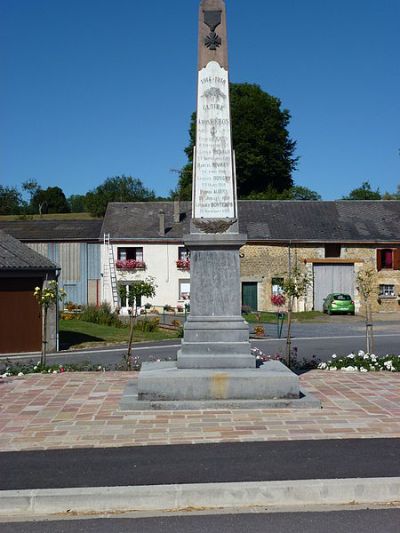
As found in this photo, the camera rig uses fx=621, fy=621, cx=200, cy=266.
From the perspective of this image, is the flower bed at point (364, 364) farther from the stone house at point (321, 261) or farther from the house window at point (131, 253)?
the house window at point (131, 253)

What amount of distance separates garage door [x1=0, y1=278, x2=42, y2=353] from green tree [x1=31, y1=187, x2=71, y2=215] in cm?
7295

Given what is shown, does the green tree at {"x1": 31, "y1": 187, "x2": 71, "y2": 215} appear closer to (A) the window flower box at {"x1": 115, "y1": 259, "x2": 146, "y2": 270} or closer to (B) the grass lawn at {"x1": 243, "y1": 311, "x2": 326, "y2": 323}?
(A) the window flower box at {"x1": 115, "y1": 259, "x2": 146, "y2": 270}

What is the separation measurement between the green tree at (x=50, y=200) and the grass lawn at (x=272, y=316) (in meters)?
63.4

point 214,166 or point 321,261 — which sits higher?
point 214,166

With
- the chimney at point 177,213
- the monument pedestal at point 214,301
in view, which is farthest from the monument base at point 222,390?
the chimney at point 177,213

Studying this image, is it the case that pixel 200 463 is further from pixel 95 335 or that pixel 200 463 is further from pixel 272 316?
pixel 272 316

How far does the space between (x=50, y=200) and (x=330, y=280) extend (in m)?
63.7

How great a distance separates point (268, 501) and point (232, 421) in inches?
89.3

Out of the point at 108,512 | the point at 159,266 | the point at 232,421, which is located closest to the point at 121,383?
the point at 232,421

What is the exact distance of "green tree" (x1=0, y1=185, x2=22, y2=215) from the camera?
88625 mm

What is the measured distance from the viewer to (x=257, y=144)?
51.5 meters

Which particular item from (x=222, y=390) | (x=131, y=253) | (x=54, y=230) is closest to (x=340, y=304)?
(x=131, y=253)

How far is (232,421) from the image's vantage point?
716 cm

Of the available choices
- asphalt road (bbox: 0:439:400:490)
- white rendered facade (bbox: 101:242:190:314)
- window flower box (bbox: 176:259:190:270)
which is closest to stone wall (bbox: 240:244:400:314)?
window flower box (bbox: 176:259:190:270)
